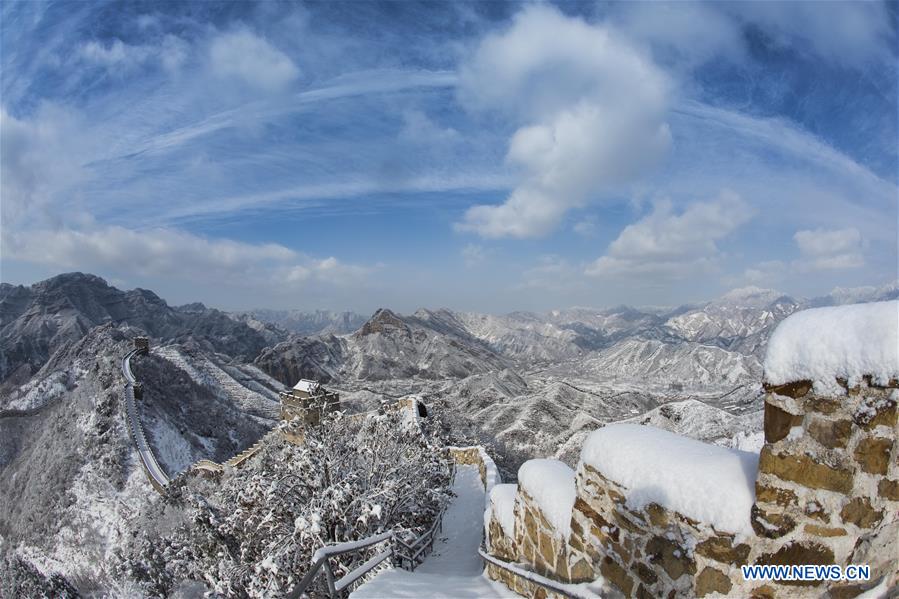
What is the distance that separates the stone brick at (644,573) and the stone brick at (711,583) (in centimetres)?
39

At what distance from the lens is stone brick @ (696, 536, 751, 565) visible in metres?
3.49

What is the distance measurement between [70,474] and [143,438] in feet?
20.2

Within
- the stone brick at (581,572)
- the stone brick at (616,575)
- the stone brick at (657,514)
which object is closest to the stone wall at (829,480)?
the stone brick at (657,514)

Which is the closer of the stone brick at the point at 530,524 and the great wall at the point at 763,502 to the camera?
the great wall at the point at 763,502

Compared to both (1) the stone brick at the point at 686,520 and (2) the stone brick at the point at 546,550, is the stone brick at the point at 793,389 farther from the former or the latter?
(2) the stone brick at the point at 546,550

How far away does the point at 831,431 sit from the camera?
10.6 ft

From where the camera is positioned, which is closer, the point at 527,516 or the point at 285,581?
the point at 527,516

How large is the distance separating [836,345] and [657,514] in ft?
6.29

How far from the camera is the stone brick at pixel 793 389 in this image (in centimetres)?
332

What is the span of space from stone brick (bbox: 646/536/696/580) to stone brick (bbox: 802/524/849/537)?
2.89 feet

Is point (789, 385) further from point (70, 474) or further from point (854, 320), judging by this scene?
point (70, 474)

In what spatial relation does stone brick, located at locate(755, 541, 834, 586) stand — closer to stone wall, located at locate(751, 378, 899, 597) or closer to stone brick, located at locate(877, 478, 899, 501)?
stone wall, located at locate(751, 378, 899, 597)

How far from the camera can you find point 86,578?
1312 inches

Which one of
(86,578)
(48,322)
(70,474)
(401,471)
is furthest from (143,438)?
(48,322)
